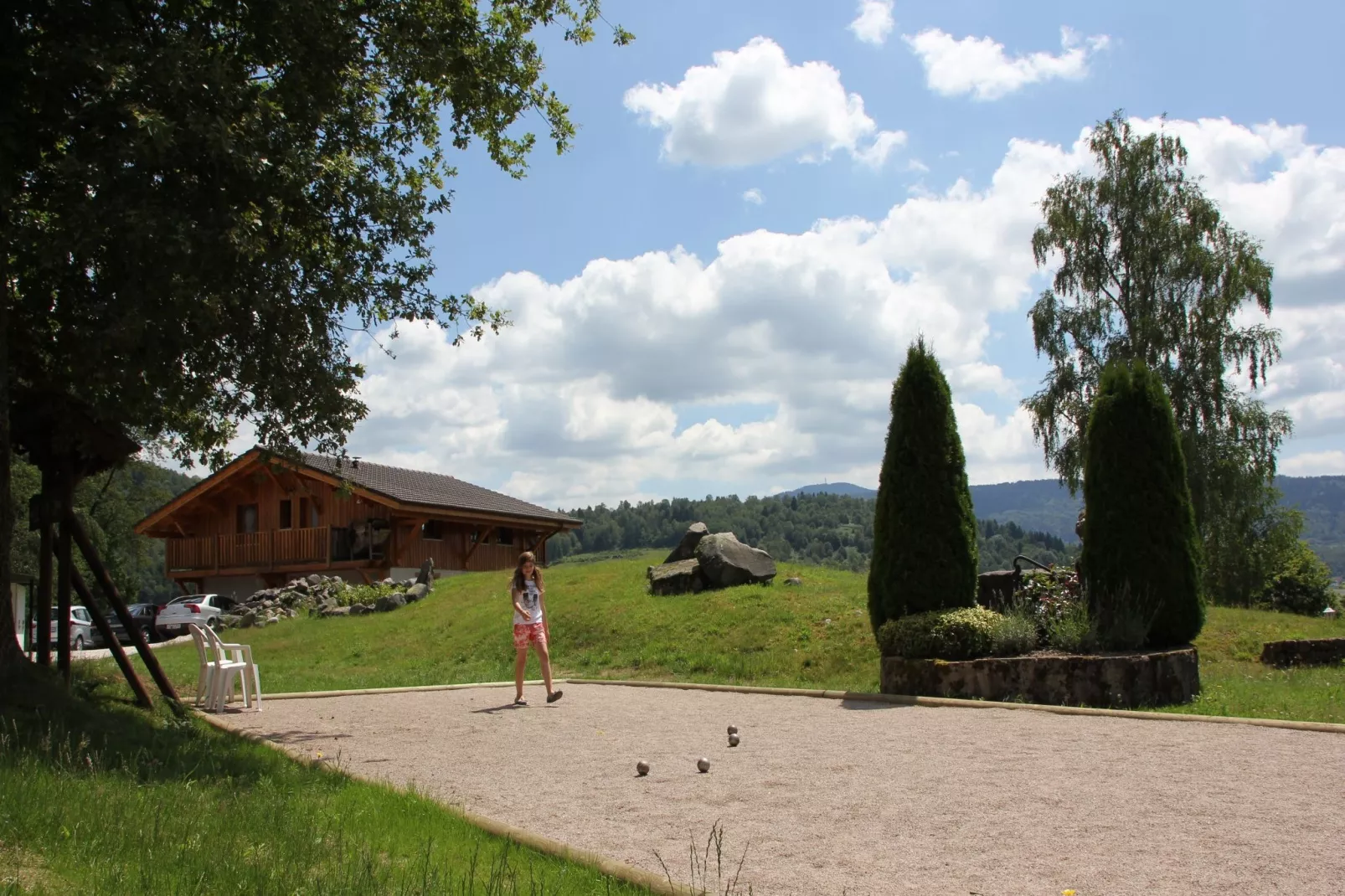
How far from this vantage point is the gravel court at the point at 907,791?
15.9ft

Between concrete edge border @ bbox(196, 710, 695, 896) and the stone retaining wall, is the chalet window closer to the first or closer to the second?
the stone retaining wall

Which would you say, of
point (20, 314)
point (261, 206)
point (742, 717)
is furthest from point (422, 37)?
point (742, 717)

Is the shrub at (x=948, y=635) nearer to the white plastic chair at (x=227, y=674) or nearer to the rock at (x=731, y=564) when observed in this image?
the white plastic chair at (x=227, y=674)

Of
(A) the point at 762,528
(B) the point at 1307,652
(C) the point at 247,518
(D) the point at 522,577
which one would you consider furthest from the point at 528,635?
(A) the point at 762,528

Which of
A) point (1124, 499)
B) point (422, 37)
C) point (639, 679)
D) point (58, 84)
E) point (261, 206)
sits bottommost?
point (639, 679)

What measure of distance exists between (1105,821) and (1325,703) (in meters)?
6.37

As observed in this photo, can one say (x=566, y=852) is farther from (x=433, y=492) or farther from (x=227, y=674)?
(x=433, y=492)

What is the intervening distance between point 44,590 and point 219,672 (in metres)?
2.19

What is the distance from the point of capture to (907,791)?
6.64 meters

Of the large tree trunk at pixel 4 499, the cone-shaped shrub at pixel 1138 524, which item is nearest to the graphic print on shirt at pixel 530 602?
the large tree trunk at pixel 4 499

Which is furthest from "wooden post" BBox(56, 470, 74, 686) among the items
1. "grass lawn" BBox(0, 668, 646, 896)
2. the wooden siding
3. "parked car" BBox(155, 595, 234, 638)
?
the wooden siding

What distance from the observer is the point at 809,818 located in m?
5.99

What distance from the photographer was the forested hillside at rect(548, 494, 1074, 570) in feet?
387

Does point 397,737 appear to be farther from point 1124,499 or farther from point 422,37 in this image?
point 1124,499
